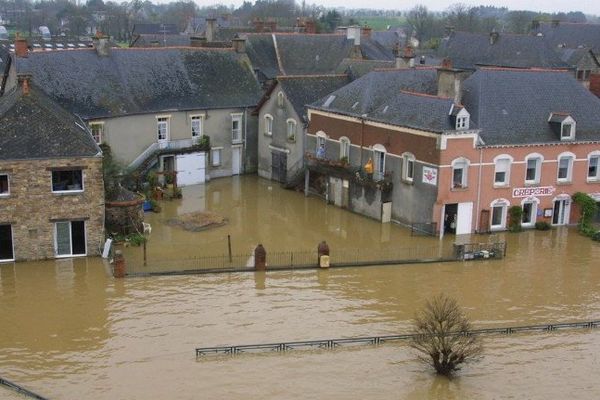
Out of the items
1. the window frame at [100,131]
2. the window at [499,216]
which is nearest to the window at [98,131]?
the window frame at [100,131]

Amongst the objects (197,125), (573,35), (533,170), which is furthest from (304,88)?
(573,35)

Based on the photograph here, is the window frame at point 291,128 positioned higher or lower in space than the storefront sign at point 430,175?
higher

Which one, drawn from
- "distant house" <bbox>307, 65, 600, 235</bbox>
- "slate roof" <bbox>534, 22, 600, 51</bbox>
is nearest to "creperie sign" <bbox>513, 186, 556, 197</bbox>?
"distant house" <bbox>307, 65, 600, 235</bbox>

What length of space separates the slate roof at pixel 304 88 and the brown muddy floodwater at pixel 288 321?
35.9 ft

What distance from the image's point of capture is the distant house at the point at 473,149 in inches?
1400

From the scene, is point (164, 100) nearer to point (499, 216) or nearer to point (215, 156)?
point (215, 156)

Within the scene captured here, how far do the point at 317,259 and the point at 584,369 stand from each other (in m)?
12.3

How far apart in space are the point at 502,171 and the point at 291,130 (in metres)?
13.9

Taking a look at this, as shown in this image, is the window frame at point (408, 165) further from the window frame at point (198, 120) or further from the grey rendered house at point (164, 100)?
the window frame at point (198, 120)

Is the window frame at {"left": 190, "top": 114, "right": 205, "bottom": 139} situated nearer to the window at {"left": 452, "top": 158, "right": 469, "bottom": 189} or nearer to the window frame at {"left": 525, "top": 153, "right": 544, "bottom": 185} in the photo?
the window at {"left": 452, "top": 158, "right": 469, "bottom": 189}

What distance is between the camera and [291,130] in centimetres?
4553

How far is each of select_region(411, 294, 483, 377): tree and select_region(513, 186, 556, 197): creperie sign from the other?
1610 centimetres

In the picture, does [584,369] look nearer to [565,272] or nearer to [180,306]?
[565,272]

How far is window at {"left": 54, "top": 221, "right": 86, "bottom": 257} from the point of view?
3116 cm
